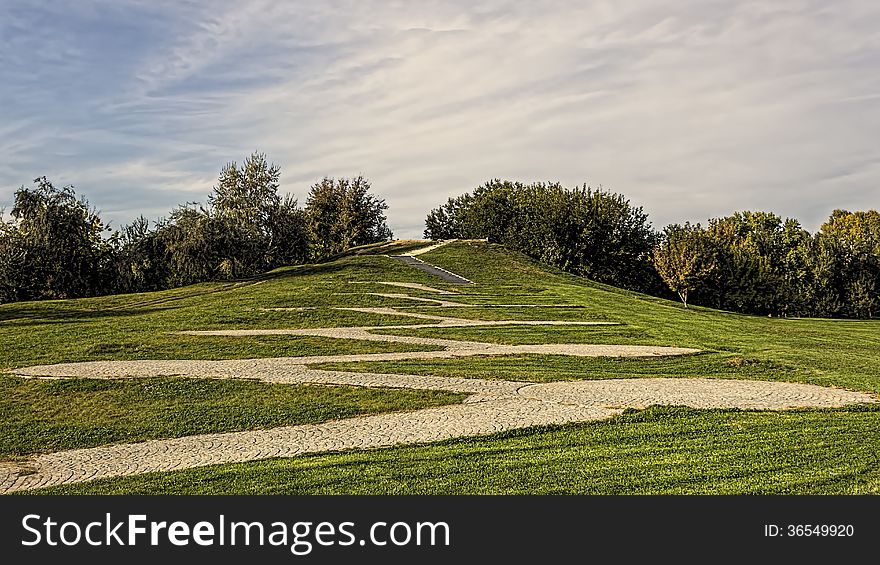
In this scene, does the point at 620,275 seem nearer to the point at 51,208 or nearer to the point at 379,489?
the point at 51,208

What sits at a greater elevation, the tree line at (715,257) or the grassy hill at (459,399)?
the tree line at (715,257)

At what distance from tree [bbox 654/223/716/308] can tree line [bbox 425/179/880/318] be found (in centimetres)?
12

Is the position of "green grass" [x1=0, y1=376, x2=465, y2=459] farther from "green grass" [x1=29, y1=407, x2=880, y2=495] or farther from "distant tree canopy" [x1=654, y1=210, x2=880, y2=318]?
"distant tree canopy" [x1=654, y1=210, x2=880, y2=318]

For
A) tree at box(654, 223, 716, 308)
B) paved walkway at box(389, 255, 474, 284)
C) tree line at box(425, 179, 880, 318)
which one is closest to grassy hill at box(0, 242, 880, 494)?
paved walkway at box(389, 255, 474, 284)

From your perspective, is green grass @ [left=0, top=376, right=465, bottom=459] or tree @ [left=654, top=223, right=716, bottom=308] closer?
green grass @ [left=0, top=376, right=465, bottom=459]

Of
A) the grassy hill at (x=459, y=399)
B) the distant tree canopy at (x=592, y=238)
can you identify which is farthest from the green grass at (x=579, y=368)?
the distant tree canopy at (x=592, y=238)

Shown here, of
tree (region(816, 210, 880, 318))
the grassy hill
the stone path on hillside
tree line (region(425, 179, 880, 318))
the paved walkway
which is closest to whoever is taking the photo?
the grassy hill

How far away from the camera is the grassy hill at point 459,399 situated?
7726 millimetres

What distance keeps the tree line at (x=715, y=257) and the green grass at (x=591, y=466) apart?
36527 millimetres

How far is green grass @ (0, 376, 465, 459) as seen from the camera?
34.7ft
